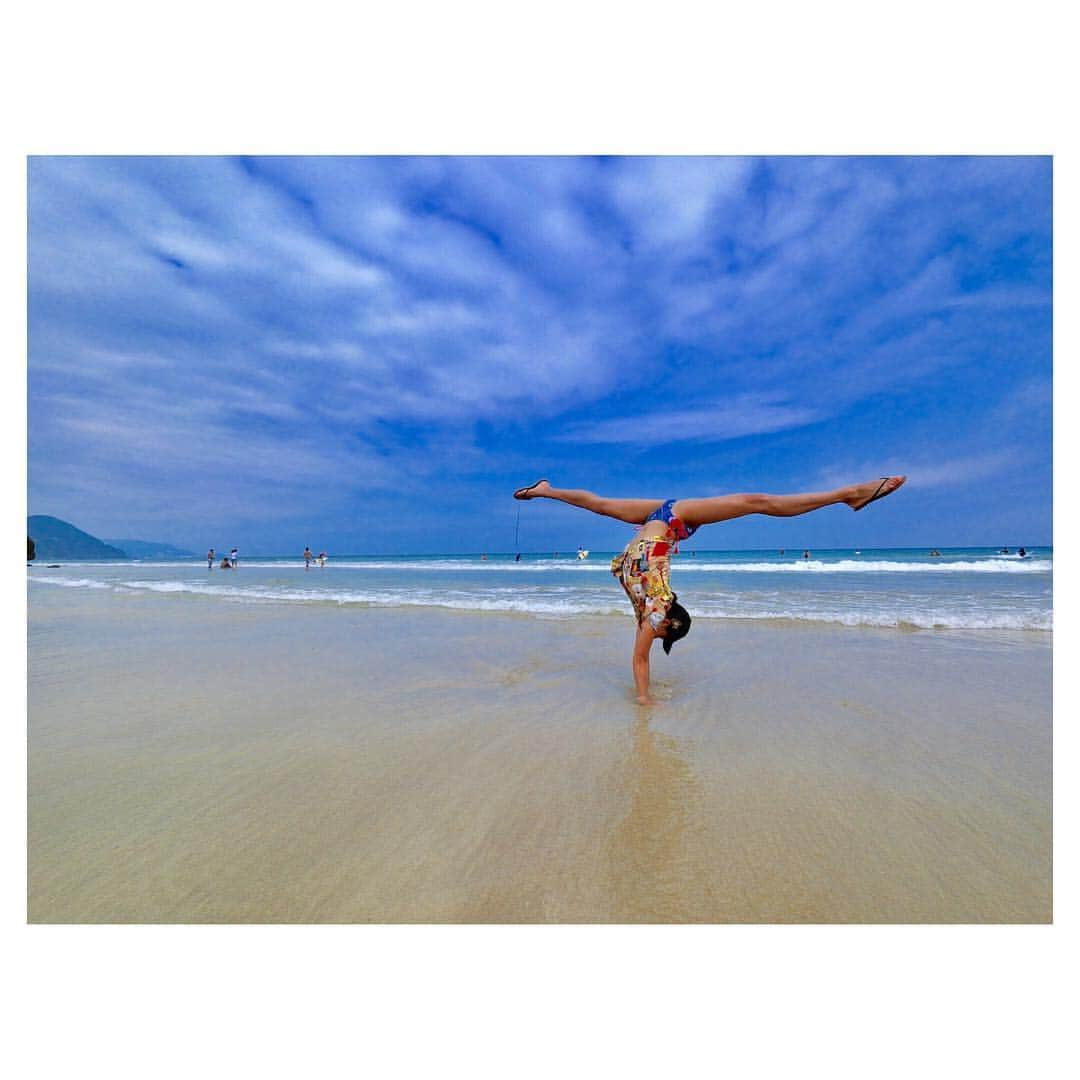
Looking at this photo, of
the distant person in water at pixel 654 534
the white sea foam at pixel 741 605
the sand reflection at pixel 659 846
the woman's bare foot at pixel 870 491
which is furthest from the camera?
the white sea foam at pixel 741 605

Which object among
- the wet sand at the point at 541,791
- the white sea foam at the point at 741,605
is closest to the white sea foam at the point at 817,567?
the white sea foam at the point at 741,605

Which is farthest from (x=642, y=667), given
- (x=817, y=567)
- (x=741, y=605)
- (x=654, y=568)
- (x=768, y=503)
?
(x=817, y=567)

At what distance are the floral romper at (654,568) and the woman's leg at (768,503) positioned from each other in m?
0.11

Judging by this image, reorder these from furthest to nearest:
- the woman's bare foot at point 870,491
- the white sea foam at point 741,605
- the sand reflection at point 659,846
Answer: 1. the white sea foam at point 741,605
2. the woman's bare foot at point 870,491
3. the sand reflection at point 659,846

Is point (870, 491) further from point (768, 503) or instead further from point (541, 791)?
point (541, 791)

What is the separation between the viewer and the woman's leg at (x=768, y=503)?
3865mm

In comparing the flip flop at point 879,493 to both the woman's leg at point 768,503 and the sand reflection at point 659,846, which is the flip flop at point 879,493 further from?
the sand reflection at point 659,846

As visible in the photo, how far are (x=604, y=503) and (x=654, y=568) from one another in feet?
2.24

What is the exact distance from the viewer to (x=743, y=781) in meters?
3.20

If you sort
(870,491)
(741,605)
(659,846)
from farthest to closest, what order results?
(741,605), (870,491), (659,846)

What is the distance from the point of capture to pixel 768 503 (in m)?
4.08

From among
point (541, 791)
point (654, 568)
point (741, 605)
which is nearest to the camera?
point (541, 791)
